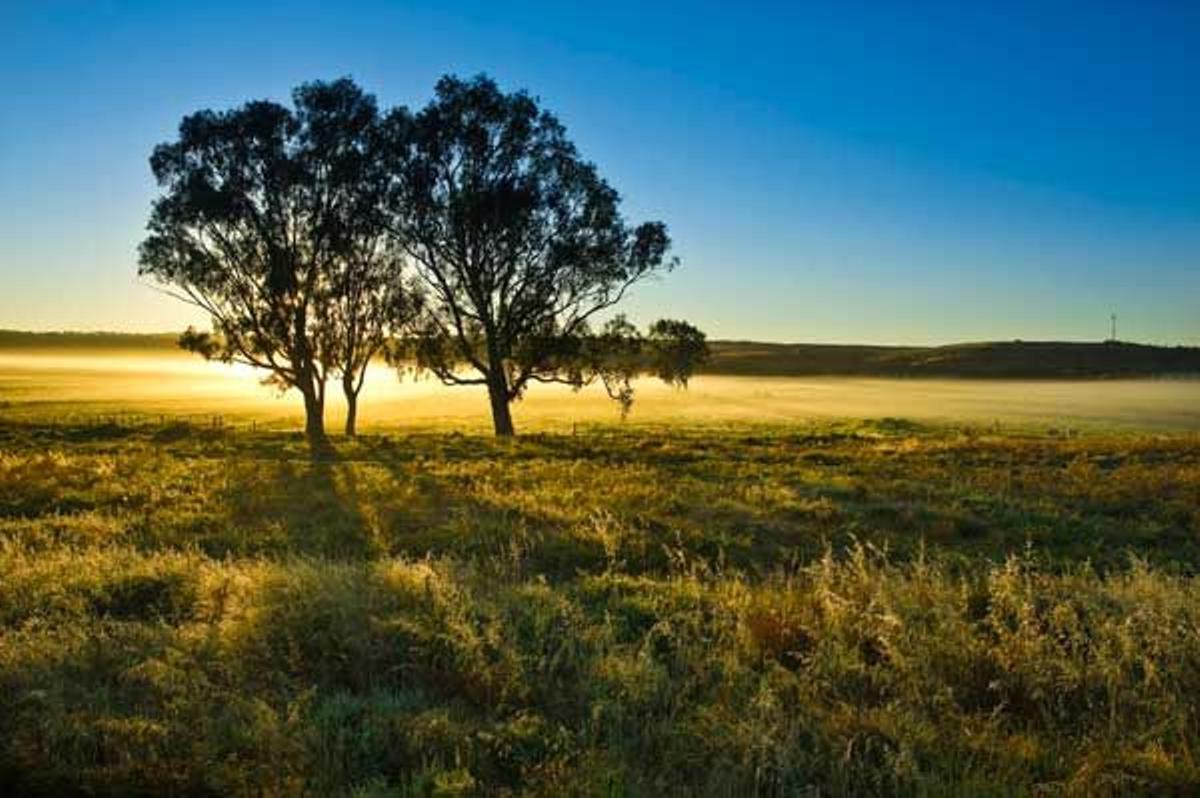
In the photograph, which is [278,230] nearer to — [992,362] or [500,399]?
[500,399]

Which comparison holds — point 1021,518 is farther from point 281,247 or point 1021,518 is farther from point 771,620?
point 281,247

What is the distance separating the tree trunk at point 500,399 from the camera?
41312mm

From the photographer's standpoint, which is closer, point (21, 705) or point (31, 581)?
point (21, 705)

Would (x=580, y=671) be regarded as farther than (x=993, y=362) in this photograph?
No

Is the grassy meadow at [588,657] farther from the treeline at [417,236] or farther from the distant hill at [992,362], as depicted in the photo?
the distant hill at [992,362]

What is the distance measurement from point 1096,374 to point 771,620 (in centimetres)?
15424

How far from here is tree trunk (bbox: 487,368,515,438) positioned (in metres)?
41.3

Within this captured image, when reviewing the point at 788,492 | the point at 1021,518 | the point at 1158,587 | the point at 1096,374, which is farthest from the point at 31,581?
the point at 1096,374

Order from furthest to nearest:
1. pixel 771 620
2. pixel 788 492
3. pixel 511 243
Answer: pixel 511 243, pixel 788 492, pixel 771 620

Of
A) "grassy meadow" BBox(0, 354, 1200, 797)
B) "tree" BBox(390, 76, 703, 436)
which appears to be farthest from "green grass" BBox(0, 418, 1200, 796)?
"tree" BBox(390, 76, 703, 436)

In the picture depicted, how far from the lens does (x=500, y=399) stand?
4191 cm

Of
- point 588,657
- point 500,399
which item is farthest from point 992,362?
point 588,657

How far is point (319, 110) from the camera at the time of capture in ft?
128

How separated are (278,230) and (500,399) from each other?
42.4ft
